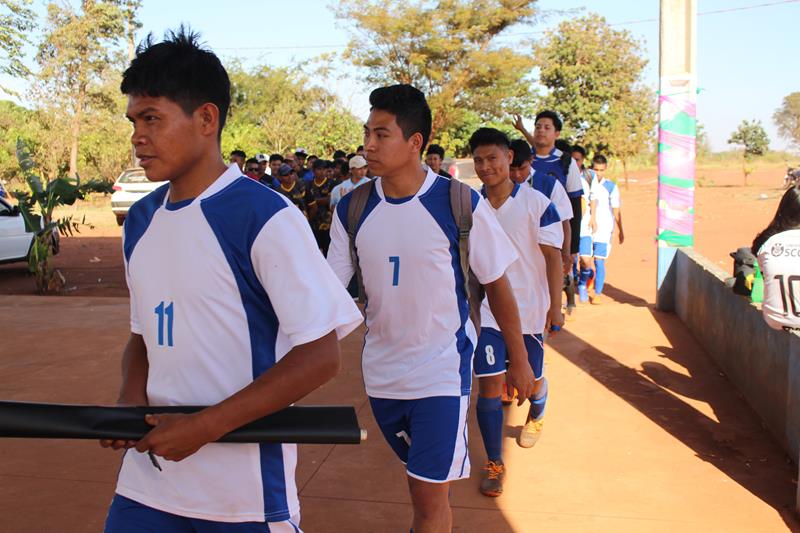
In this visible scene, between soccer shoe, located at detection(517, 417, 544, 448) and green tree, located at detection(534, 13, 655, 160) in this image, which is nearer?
soccer shoe, located at detection(517, 417, 544, 448)

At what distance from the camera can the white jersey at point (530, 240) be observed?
5.36 metres

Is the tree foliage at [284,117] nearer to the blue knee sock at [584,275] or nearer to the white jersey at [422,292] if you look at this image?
the blue knee sock at [584,275]

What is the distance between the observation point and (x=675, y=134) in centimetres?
1057

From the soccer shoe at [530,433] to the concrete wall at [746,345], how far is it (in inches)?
61.4

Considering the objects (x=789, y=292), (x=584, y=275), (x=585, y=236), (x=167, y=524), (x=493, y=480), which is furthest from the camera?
(x=584, y=275)

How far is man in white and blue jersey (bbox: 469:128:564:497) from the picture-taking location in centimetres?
492

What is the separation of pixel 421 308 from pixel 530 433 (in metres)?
2.52

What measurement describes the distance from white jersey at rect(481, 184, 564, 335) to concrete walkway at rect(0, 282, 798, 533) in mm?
965

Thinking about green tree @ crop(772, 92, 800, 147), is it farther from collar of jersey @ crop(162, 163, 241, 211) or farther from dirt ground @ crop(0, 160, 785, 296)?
collar of jersey @ crop(162, 163, 241, 211)

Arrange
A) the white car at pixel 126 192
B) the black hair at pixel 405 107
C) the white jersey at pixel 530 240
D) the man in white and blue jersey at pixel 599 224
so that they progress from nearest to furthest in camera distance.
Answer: the black hair at pixel 405 107 < the white jersey at pixel 530 240 < the man in white and blue jersey at pixel 599 224 < the white car at pixel 126 192

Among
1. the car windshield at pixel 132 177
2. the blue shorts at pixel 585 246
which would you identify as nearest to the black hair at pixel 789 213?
the blue shorts at pixel 585 246

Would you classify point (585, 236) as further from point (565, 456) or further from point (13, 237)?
point (13, 237)

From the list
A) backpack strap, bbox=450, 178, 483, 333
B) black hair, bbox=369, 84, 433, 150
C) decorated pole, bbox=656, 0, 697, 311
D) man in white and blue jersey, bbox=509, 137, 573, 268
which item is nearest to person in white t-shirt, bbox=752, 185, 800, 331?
A: man in white and blue jersey, bbox=509, 137, 573, 268

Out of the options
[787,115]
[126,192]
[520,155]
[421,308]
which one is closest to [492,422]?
[421,308]
